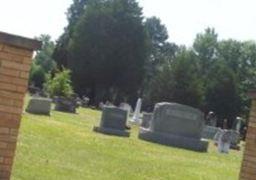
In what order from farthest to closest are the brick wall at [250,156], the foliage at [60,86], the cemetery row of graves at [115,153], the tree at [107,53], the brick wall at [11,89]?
the tree at [107,53]
the foliage at [60,86]
the cemetery row of graves at [115,153]
the brick wall at [250,156]
the brick wall at [11,89]

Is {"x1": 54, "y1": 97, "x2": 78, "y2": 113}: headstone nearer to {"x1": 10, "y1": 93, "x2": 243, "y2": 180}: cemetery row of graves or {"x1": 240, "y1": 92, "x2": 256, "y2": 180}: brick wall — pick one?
{"x1": 10, "y1": 93, "x2": 243, "y2": 180}: cemetery row of graves

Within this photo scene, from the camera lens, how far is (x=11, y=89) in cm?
780

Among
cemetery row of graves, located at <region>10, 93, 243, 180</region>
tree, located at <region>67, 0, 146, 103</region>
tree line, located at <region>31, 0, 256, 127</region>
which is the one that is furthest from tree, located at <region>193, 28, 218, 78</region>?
cemetery row of graves, located at <region>10, 93, 243, 180</region>

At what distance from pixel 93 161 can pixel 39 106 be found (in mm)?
14746

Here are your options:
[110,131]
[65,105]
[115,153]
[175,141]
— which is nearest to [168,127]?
[175,141]

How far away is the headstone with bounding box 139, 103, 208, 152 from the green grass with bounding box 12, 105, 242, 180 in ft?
11.5

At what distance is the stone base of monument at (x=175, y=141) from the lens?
25.7 metres

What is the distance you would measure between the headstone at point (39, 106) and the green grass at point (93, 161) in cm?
621

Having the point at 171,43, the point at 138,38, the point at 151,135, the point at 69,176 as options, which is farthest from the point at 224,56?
the point at 69,176

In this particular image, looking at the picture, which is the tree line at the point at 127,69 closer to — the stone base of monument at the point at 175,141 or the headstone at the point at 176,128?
the headstone at the point at 176,128

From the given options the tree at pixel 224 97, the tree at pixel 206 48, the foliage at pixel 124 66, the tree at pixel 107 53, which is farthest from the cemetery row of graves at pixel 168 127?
the tree at pixel 206 48

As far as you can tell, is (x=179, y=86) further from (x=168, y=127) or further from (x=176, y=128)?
(x=168, y=127)

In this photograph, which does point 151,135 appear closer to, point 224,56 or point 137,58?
point 137,58

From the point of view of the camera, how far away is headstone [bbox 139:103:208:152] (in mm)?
25781
